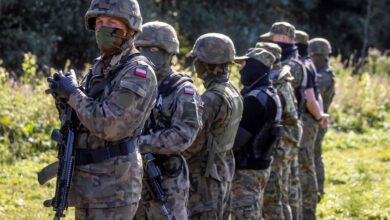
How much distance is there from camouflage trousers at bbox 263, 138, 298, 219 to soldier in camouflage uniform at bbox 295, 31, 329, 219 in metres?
1.09

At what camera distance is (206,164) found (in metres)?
5.45

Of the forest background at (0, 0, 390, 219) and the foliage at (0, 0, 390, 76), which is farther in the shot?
the foliage at (0, 0, 390, 76)

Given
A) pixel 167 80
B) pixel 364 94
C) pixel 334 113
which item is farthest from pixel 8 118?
pixel 364 94

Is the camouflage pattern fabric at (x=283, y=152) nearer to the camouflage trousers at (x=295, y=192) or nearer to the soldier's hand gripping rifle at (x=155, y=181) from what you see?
the camouflage trousers at (x=295, y=192)

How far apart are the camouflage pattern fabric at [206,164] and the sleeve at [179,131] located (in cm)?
44

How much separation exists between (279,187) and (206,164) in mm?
1759

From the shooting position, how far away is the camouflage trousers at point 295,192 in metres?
7.48

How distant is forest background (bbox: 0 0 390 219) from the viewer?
921 cm

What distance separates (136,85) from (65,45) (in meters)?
14.8

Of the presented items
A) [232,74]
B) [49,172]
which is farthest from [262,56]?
[232,74]

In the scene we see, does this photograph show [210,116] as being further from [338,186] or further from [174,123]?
[338,186]

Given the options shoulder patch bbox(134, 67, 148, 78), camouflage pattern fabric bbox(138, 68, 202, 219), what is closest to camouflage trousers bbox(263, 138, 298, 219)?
camouflage pattern fabric bbox(138, 68, 202, 219)

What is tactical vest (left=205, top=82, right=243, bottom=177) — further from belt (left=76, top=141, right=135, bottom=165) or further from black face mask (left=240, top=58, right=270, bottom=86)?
belt (left=76, top=141, right=135, bottom=165)

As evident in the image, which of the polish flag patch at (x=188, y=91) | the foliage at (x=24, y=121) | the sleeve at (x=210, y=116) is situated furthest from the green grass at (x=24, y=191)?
the polish flag patch at (x=188, y=91)
